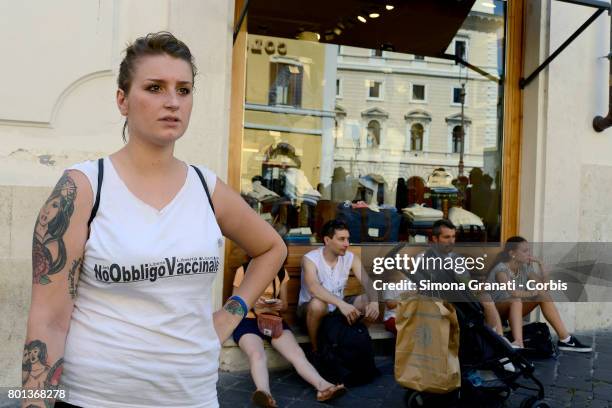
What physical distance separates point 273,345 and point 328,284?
0.85 metres

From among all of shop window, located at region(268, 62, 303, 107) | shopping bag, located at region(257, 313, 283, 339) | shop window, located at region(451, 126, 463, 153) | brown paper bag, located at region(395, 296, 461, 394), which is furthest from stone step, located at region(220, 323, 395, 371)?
shop window, located at region(451, 126, 463, 153)

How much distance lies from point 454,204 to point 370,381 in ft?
10.7

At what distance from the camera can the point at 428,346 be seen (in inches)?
170

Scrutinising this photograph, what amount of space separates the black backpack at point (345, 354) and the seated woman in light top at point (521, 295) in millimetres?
1627

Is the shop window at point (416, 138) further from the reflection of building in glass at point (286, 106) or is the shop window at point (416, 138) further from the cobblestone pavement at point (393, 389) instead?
the cobblestone pavement at point (393, 389)

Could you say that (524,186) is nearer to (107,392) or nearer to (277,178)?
(277,178)

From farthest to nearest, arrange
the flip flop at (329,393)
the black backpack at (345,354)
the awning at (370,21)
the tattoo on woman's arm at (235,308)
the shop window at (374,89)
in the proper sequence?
the shop window at (374,89) < the awning at (370,21) < the black backpack at (345,354) < the flip flop at (329,393) < the tattoo on woman's arm at (235,308)

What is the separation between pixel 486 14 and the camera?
7.30 metres

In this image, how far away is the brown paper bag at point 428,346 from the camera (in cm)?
423

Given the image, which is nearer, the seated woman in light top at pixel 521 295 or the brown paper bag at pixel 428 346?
the brown paper bag at pixel 428 346

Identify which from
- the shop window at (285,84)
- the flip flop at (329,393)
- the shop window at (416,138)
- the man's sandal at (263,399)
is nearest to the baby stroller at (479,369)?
the flip flop at (329,393)

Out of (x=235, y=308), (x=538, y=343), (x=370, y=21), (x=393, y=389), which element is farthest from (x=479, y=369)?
(x=370, y=21)

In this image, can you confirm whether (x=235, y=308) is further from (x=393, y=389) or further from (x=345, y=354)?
(x=393, y=389)

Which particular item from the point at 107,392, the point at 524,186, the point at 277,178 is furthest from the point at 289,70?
the point at 107,392
